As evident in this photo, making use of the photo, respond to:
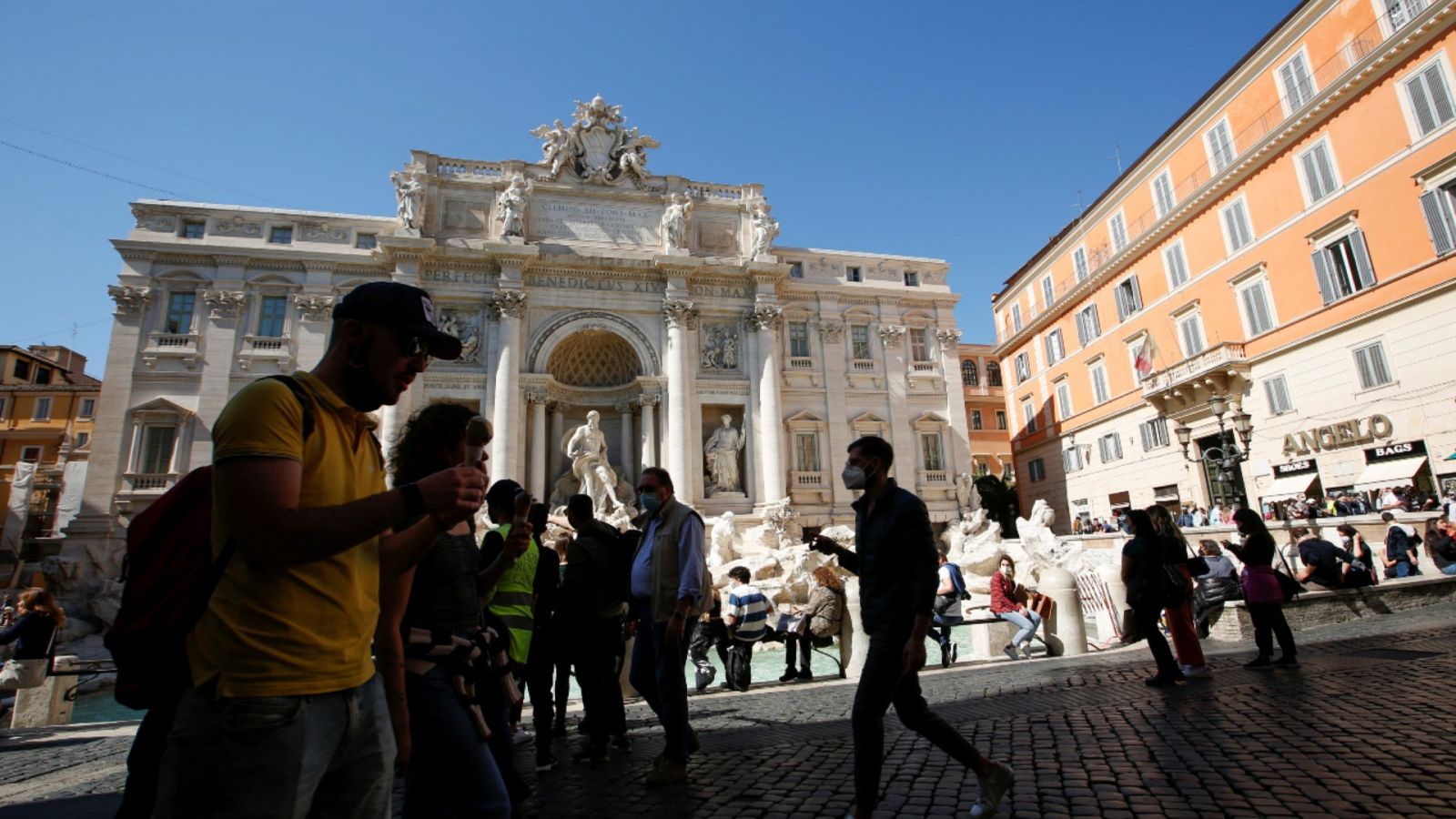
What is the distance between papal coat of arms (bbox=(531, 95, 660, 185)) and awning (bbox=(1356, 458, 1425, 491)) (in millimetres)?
21637

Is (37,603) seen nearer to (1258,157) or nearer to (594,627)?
(594,627)

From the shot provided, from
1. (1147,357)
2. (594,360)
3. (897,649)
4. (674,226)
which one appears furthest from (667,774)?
(1147,357)

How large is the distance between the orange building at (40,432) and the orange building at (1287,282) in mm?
39589

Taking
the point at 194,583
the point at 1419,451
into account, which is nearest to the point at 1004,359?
the point at 1419,451

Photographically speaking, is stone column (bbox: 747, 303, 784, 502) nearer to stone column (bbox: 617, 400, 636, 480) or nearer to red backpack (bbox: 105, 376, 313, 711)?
stone column (bbox: 617, 400, 636, 480)

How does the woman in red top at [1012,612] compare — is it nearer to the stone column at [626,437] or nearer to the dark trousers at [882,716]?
the dark trousers at [882,716]

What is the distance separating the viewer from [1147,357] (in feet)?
77.0

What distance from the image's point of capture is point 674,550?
454cm

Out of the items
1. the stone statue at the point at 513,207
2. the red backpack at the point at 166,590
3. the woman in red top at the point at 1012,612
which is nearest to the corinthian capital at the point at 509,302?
the stone statue at the point at 513,207

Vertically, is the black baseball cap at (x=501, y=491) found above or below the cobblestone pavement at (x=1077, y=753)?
above

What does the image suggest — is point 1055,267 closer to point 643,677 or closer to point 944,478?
point 944,478

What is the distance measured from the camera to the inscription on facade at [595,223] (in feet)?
75.8

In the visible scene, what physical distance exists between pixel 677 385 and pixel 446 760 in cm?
1985

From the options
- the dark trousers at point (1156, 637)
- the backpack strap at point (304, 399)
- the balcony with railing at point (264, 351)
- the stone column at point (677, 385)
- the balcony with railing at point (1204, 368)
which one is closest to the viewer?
the backpack strap at point (304, 399)
